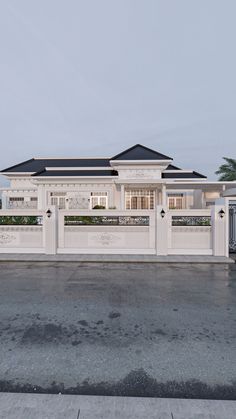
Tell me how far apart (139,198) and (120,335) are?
1663cm

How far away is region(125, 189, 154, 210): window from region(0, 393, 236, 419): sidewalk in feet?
57.5

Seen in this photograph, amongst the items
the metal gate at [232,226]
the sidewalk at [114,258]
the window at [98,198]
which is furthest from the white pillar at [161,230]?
the window at [98,198]

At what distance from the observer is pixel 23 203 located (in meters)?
20.2

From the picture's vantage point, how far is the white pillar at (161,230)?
9440 mm

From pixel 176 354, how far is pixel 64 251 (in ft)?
24.9

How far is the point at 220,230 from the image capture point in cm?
933

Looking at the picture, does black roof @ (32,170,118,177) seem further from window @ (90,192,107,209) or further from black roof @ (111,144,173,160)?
window @ (90,192,107,209)

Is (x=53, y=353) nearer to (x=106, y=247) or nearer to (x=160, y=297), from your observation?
(x=160, y=297)

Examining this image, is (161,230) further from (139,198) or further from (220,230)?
(139,198)

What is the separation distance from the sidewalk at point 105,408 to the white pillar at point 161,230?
726cm

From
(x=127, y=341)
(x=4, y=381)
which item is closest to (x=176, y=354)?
(x=127, y=341)

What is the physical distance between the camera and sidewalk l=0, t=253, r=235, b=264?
28.7ft

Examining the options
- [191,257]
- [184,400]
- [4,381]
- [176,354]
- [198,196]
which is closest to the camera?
[184,400]

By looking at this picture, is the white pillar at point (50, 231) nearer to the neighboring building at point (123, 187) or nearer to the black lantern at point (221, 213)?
the black lantern at point (221, 213)
